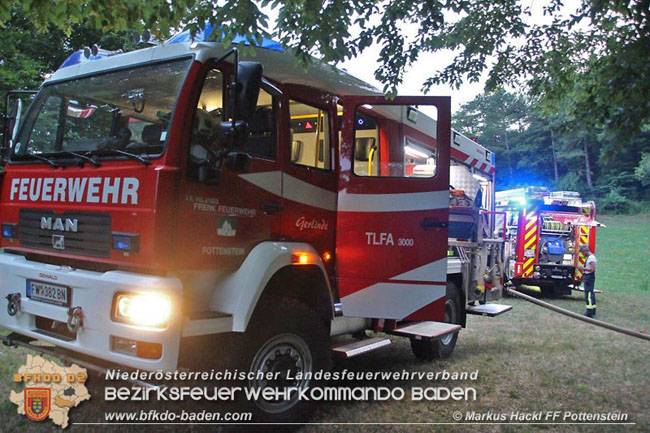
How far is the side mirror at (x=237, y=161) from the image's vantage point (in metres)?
3.48

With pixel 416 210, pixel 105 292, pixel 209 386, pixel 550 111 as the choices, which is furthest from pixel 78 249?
pixel 550 111

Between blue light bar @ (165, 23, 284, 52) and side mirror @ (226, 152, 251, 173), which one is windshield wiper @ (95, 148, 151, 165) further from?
blue light bar @ (165, 23, 284, 52)

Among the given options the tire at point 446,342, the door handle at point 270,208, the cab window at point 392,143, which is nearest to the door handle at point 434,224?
the cab window at point 392,143

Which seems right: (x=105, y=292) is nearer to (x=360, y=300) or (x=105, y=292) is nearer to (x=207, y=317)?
(x=207, y=317)

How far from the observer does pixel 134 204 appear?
10.7 feet

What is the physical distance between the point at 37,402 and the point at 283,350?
1.98m

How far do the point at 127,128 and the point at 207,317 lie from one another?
1.50 m

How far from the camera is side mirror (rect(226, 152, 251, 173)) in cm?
348

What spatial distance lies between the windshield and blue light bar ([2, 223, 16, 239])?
570 mm

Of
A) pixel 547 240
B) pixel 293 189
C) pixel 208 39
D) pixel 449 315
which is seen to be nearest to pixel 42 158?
pixel 208 39

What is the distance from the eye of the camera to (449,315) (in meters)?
6.56

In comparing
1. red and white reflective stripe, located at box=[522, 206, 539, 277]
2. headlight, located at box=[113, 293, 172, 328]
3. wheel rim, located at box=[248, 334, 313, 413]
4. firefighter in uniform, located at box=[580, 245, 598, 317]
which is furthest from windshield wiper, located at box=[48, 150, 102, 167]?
red and white reflective stripe, located at box=[522, 206, 539, 277]

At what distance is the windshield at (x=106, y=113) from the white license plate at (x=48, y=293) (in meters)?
0.99

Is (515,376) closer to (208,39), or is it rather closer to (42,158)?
(208,39)
